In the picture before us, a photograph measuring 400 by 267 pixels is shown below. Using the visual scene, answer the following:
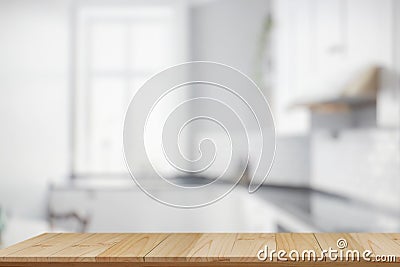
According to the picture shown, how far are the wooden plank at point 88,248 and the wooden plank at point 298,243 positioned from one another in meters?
0.18

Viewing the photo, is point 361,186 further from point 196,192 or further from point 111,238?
point 111,238

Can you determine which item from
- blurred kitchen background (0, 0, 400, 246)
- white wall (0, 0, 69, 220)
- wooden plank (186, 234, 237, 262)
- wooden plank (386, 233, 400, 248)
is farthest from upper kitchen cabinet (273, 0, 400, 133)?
white wall (0, 0, 69, 220)

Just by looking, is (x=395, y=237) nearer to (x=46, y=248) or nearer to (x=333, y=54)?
(x=46, y=248)

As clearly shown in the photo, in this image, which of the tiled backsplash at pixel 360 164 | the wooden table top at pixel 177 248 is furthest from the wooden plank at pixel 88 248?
the tiled backsplash at pixel 360 164

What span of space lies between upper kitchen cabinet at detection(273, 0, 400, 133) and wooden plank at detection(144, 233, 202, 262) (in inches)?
42.8

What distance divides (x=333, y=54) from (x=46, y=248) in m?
1.64

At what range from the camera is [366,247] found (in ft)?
2.06

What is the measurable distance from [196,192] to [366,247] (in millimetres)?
2801

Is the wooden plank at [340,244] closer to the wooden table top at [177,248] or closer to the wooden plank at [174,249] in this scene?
the wooden table top at [177,248]

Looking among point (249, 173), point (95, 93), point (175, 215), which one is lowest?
point (175, 215)

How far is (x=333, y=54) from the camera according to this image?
2.11 meters

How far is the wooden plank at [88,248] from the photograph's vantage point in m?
0.59

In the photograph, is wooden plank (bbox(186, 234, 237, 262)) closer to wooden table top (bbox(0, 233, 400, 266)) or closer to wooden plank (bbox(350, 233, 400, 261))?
wooden table top (bbox(0, 233, 400, 266))

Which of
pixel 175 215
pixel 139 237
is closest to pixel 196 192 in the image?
pixel 175 215
